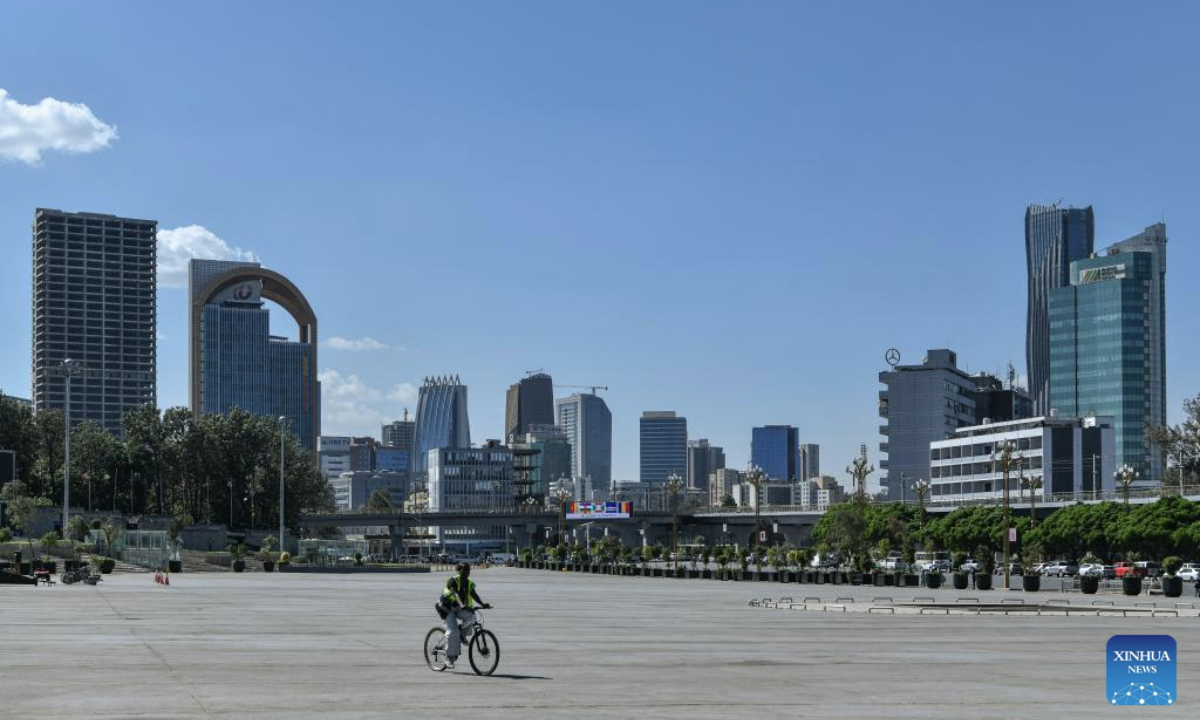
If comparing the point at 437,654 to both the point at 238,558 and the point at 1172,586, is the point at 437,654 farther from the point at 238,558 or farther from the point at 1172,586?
the point at 238,558

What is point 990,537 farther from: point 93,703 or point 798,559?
point 93,703

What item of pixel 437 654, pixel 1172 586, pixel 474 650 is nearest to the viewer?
pixel 474 650

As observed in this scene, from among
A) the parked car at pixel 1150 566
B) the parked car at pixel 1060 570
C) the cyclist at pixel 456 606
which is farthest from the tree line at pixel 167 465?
the cyclist at pixel 456 606

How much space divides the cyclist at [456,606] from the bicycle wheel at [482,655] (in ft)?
1.04

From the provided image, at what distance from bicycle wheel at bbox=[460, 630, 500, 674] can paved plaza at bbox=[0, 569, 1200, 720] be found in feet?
1.23

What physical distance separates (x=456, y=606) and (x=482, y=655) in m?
1.03

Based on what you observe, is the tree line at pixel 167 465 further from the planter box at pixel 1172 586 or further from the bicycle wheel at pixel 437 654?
the bicycle wheel at pixel 437 654

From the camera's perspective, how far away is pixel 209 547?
17550 cm

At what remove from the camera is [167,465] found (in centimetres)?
18975

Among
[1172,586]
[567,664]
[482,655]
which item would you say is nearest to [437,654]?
[482,655]

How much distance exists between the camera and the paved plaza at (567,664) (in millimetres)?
23766

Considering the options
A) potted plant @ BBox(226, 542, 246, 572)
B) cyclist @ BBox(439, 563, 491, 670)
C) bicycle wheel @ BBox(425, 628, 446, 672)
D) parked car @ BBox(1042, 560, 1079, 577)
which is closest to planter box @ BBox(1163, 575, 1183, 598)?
parked car @ BBox(1042, 560, 1079, 577)

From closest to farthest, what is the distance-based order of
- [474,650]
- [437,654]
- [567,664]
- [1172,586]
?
[474,650], [437,654], [567,664], [1172,586]

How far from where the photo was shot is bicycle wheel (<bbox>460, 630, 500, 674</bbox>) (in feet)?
94.4
